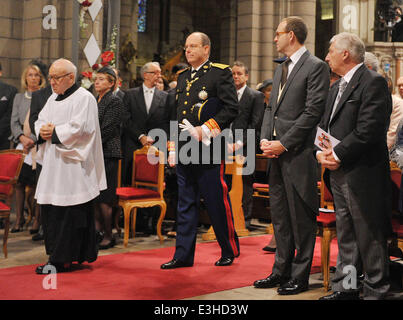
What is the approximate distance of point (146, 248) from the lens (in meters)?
6.21

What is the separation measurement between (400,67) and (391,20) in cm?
117

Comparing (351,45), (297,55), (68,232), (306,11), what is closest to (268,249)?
(68,232)

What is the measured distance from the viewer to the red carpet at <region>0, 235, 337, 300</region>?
4.34 meters

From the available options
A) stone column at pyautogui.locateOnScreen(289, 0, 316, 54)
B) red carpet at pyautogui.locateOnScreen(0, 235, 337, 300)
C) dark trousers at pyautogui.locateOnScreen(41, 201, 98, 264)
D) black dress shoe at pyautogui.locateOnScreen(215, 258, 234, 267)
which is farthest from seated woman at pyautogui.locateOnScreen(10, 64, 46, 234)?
stone column at pyautogui.locateOnScreen(289, 0, 316, 54)

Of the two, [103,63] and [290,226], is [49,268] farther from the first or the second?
[103,63]

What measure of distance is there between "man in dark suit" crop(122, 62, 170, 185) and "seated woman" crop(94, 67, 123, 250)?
73 centimetres

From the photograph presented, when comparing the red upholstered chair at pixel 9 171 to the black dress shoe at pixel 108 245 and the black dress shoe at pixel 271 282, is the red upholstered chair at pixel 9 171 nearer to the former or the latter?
the black dress shoe at pixel 108 245

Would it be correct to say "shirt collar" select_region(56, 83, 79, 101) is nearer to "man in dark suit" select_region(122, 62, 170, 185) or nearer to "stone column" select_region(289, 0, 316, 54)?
"man in dark suit" select_region(122, 62, 170, 185)

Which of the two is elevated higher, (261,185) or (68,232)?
(261,185)

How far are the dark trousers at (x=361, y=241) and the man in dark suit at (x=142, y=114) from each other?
126 inches

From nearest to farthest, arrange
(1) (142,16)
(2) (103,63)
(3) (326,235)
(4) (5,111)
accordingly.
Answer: (3) (326,235)
(4) (5,111)
(2) (103,63)
(1) (142,16)

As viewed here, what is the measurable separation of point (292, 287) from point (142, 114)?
3.30m

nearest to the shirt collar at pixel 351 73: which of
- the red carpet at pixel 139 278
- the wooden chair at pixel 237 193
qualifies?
the red carpet at pixel 139 278

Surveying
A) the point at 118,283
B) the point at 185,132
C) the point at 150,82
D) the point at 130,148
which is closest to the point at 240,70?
the point at 150,82
